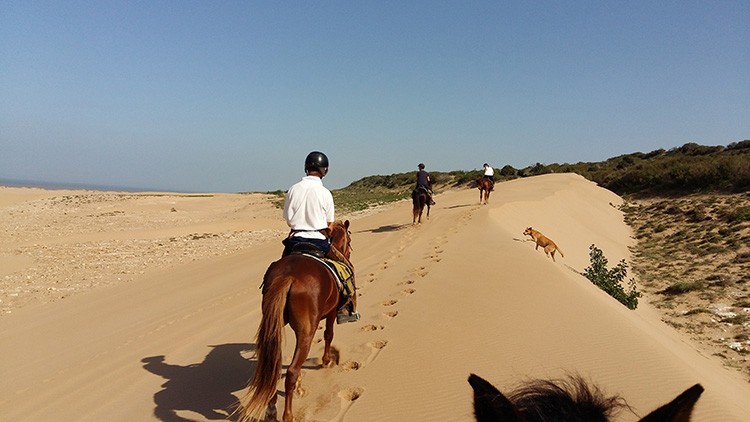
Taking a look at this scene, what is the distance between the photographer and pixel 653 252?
51.6 ft

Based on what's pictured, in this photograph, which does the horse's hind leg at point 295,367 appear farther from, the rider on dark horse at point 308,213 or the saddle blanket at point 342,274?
the rider on dark horse at point 308,213

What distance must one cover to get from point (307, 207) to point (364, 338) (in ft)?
7.76

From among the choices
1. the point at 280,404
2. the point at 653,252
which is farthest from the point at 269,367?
the point at 653,252

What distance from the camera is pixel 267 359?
3.71 meters

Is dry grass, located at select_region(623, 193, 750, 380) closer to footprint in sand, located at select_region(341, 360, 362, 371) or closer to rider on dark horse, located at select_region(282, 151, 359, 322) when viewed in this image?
footprint in sand, located at select_region(341, 360, 362, 371)

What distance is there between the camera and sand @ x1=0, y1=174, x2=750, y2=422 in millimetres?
4430

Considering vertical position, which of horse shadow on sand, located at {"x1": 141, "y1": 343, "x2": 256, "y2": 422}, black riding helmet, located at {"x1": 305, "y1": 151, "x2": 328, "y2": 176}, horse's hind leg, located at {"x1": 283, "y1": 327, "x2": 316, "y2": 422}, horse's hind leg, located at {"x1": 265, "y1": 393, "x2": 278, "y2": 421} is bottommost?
horse shadow on sand, located at {"x1": 141, "y1": 343, "x2": 256, "y2": 422}

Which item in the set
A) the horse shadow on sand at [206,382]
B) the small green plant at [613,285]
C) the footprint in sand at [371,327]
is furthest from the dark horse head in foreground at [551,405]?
the small green plant at [613,285]

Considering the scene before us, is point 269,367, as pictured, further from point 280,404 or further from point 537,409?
point 537,409

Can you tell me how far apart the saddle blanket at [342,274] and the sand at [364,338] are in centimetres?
104

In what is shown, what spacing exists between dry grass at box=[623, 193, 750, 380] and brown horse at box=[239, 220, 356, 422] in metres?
6.53

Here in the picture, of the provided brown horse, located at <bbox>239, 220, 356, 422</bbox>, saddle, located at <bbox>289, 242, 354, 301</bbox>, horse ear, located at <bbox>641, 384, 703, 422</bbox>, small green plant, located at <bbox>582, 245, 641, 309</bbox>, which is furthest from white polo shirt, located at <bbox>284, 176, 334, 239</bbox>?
small green plant, located at <bbox>582, 245, 641, 309</bbox>

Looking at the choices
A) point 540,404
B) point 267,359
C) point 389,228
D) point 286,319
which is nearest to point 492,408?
point 540,404

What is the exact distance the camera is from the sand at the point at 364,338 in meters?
4.43
